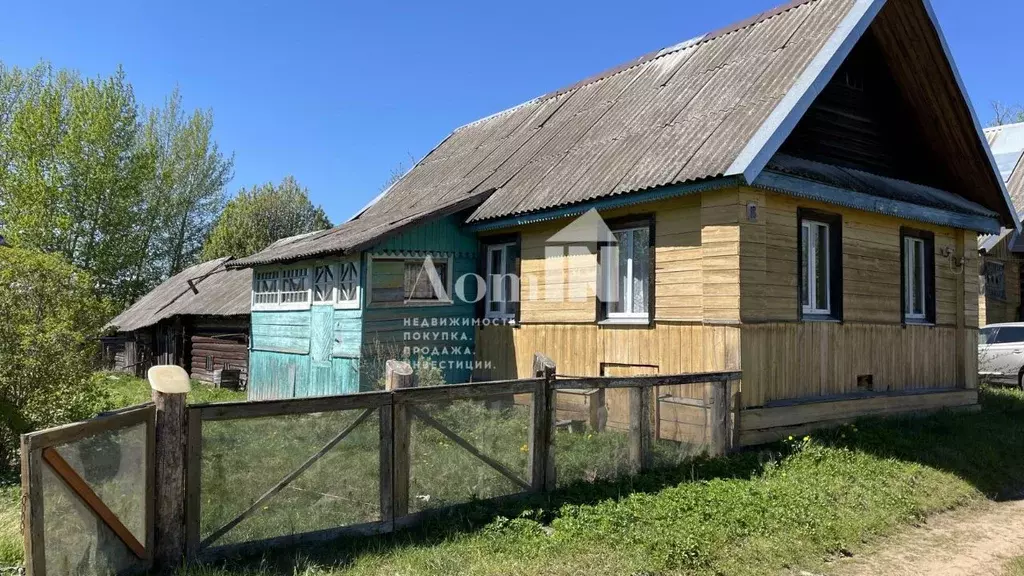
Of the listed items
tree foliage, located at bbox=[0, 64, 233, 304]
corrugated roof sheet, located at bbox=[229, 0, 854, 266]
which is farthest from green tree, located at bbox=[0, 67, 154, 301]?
corrugated roof sheet, located at bbox=[229, 0, 854, 266]

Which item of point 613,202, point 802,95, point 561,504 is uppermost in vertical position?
point 802,95

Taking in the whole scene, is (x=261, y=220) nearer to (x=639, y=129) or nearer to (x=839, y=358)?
(x=639, y=129)

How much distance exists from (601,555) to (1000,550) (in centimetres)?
386

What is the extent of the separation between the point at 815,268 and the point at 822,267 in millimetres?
174

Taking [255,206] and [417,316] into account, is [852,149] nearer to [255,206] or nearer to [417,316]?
[417,316]

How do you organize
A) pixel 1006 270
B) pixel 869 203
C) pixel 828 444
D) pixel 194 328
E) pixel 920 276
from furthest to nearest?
pixel 194 328, pixel 1006 270, pixel 920 276, pixel 869 203, pixel 828 444

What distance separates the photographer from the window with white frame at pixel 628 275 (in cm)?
997

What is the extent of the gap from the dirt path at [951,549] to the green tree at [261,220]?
36364mm

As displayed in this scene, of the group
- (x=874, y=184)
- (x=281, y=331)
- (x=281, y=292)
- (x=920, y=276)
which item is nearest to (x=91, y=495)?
(x=281, y=331)

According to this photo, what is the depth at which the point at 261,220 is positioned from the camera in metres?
39.7

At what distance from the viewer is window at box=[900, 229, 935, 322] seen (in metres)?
11.7

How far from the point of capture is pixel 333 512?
5.31 meters

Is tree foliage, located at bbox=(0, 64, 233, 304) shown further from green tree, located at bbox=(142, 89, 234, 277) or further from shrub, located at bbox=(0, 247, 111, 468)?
shrub, located at bbox=(0, 247, 111, 468)

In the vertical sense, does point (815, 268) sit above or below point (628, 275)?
above
